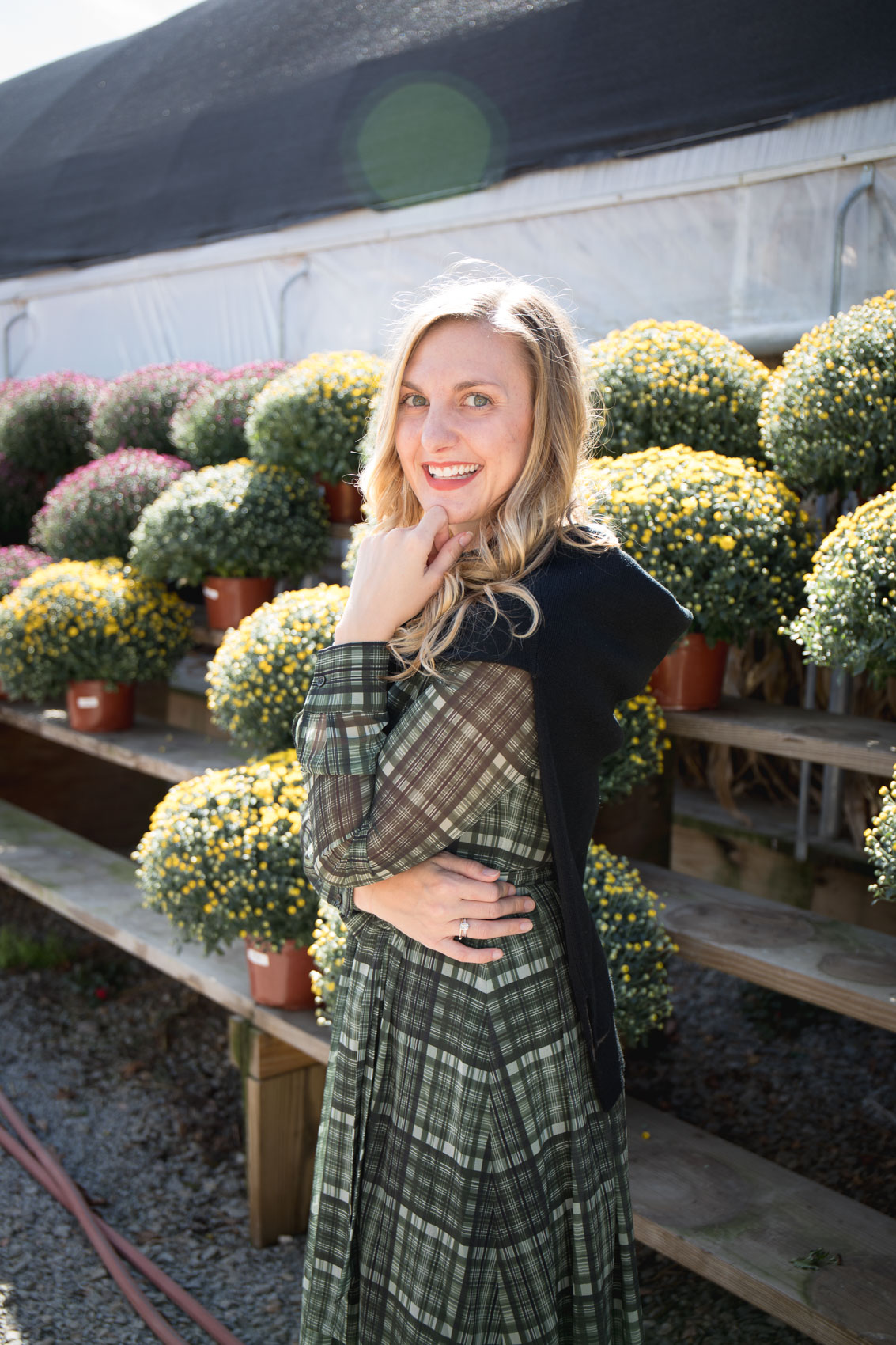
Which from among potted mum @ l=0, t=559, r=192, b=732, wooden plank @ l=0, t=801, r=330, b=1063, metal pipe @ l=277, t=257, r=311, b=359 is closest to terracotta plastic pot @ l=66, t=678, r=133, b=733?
potted mum @ l=0, t=559, r=192, b=732

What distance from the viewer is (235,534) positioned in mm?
3736

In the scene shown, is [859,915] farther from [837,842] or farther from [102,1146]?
[102,1146]

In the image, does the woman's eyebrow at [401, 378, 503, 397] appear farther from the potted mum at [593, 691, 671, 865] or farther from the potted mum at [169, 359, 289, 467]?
the potted mum at [169, 359, 289, 467]

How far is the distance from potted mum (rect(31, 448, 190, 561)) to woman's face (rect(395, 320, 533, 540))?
11.1ft

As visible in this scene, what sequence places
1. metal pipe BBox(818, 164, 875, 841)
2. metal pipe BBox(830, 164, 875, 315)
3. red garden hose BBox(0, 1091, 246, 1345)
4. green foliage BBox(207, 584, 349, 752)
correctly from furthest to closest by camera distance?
metal pipe BBox(830, 164, 875, 315), metal pipe BBox(818, 164, 875, 841), green foliage BBox(207, 584, 349, 752), red garden hose BBox(0, 1091, 246, 1345)

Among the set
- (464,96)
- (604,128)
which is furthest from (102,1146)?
(464,96)

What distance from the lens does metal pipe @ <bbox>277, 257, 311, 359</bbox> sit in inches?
215

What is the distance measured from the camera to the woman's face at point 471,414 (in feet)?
4.30

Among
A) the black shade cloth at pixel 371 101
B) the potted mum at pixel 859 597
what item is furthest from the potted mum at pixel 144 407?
the potted mum at pixel 859 597

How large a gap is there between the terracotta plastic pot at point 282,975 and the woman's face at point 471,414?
171 centimetres

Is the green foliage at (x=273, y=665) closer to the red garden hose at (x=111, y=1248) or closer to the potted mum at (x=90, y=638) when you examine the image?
the potted mum at (x=90, y=638)

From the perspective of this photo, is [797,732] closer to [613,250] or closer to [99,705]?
[613,250]

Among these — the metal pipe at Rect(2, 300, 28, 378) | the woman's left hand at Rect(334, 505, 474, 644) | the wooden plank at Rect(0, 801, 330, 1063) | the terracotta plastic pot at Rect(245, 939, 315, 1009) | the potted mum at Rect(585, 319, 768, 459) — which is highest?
the metal pipe at Rect(2, 300, 28, 378)

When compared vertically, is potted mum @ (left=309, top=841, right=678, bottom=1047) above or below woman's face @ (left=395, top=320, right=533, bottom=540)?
below
